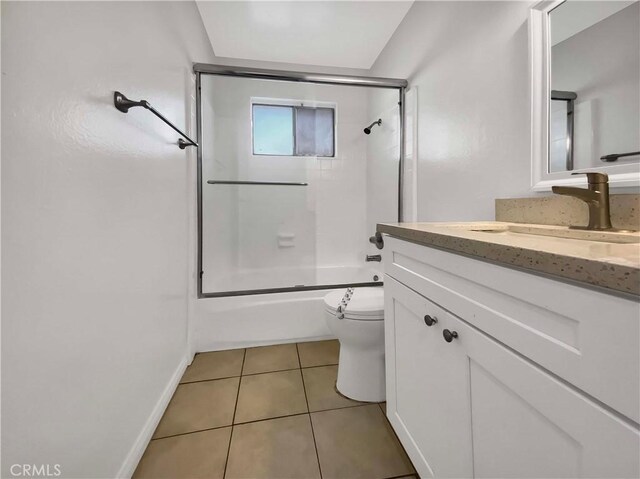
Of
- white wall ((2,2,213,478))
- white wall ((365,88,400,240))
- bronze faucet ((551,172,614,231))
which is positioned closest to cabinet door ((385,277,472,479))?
bronze faucet ((551,172,614,231))

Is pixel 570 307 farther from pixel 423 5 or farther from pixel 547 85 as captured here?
pixel 423 5

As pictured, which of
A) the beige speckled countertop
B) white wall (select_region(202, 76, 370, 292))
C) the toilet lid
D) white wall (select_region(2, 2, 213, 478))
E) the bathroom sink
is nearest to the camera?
the beige speckled countertop

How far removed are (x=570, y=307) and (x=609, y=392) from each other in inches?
4.1

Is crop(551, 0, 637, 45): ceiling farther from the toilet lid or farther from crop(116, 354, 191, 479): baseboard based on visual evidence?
crop(116, 354, 191, 479): baseboard

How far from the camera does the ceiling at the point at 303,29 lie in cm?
166

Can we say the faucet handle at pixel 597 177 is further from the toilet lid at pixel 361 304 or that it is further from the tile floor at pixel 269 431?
the tile floor at pixel 269 431

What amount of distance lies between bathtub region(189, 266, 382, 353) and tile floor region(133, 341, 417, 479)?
0.21 m

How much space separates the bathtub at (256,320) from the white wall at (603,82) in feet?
5.02

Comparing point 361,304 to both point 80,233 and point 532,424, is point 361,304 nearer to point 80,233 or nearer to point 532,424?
point 532,424

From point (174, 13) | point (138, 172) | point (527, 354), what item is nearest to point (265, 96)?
point (174, 13)

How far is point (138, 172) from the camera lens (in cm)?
100

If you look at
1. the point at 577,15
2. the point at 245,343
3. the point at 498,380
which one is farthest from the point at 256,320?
the point at 577,15

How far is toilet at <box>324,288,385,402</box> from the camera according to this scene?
1234 millimetres

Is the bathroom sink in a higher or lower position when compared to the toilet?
higher
